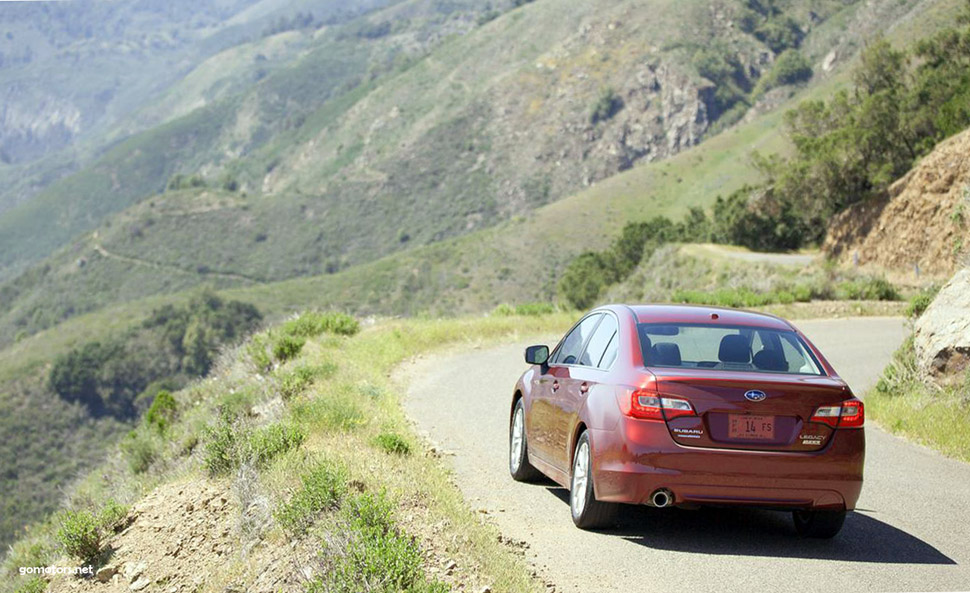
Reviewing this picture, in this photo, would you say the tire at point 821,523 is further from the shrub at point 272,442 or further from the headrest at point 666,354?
the shrub at point 272,442

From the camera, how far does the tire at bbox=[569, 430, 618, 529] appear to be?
24.3 feet

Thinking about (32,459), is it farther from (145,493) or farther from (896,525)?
(896,525)

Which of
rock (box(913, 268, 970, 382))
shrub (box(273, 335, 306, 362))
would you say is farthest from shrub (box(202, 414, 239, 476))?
shrub (box(273, 335, 306, 362))

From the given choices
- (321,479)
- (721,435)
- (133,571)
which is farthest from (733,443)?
(133,571)

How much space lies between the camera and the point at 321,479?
24.2ft

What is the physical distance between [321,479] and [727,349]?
2917 mm

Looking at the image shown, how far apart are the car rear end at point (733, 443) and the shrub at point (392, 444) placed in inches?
118

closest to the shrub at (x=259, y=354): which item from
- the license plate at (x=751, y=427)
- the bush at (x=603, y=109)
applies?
the license plate at (x=751, y=427)

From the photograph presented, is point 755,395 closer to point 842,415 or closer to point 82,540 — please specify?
point 842,415

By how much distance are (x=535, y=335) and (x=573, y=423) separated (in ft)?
47.8

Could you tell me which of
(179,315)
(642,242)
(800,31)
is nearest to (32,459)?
(179,315)

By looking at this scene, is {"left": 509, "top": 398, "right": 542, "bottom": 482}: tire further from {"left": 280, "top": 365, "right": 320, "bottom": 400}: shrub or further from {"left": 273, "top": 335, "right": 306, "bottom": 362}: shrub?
{"left": 273, "top": 335, "right": 306, "bottom": 362}: shrub

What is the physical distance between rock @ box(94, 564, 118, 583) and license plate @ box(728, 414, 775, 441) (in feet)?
15.7

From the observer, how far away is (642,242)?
6594cm
